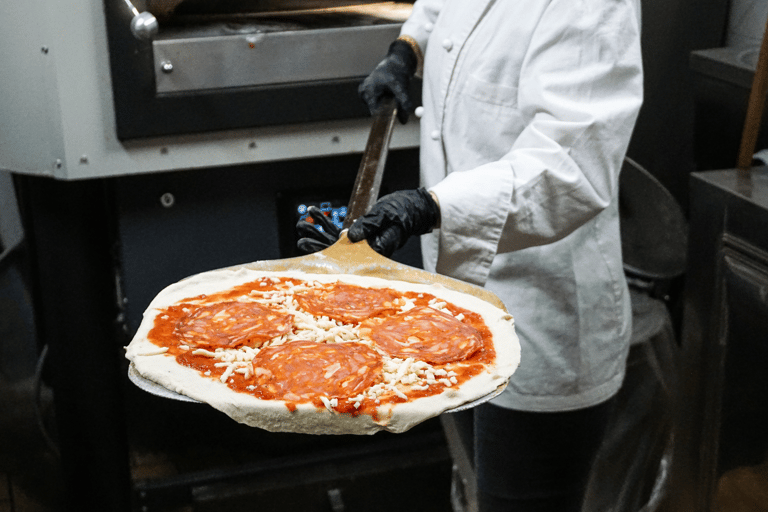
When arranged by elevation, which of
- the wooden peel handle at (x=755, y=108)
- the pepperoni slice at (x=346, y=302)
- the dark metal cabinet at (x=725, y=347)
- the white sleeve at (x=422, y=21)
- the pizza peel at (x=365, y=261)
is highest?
the white sleeve at (x=422, y=21)

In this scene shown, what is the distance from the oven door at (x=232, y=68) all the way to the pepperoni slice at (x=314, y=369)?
2.60 ft

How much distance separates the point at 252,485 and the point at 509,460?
2.65 feet

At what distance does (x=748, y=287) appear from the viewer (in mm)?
1540

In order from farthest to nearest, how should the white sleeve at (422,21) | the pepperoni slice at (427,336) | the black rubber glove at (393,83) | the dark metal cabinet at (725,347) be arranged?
1. the white sleeve at (422,21)
2. the black rubber glove at (393,83)
3. the dark metal cabinet at (725,347)
4. the pepperoni slice at (427,336)

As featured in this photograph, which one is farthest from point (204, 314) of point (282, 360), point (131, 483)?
point (131, 483)

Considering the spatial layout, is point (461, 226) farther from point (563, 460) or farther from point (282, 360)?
point (563, 460)

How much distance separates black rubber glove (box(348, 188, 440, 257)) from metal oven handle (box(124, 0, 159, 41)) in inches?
26.3

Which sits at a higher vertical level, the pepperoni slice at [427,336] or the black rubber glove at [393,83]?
the black rubber glove at [393,83]

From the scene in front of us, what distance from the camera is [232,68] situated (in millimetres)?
1809

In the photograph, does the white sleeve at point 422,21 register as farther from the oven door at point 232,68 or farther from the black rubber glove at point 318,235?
the black rubber glove at point 318,235

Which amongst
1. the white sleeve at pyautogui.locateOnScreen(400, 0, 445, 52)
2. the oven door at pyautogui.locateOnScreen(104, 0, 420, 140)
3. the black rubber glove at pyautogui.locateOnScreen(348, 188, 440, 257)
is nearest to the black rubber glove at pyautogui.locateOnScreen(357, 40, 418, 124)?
the white sleeve at pyautogui.locateOnScreen(400, 0, 445, 52)

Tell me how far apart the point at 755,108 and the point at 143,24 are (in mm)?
1224

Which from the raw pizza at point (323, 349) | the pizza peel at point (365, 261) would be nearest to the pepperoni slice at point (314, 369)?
the raw pizza at point (323, 349)

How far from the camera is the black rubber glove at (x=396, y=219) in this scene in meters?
1.21
